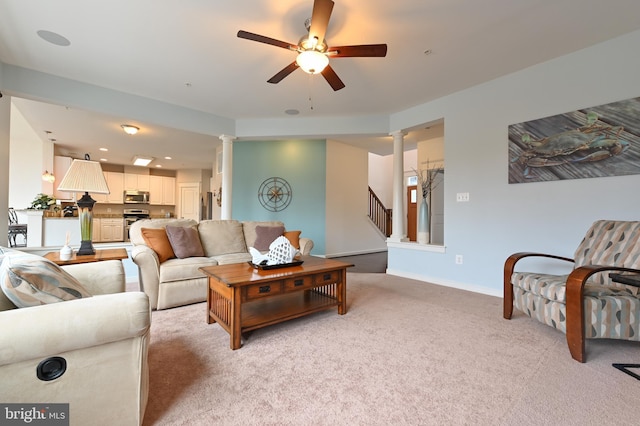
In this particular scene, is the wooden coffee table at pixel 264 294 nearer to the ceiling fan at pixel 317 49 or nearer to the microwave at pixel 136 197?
the ceiling fan at pixel 317 49

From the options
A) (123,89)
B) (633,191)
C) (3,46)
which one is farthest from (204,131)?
(633,191)

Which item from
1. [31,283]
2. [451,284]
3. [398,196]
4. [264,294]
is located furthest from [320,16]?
[451,284]

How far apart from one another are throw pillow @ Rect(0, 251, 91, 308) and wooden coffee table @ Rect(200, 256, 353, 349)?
936mm

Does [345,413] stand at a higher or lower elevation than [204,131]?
lower

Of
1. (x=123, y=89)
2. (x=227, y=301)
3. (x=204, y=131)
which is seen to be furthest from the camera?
(x=204, y=131)

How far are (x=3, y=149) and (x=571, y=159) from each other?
21.0 feet

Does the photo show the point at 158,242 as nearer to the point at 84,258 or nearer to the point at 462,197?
the point at 84,258

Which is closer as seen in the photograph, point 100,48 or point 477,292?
point 100,48

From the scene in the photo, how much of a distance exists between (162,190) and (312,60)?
8.98 m

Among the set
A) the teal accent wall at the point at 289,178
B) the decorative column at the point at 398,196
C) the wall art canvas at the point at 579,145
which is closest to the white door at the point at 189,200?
the teal accent wall at the point at 289,178

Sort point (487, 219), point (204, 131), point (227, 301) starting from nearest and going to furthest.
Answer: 1. point (227, 301)
2. point (487, 219)
3. point (204, 131)

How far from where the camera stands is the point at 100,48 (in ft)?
9.59

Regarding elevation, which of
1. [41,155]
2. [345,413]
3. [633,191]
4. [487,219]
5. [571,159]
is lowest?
[345,413]

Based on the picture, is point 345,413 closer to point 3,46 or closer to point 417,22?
point 417,22
